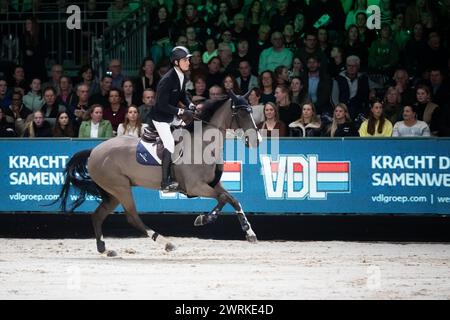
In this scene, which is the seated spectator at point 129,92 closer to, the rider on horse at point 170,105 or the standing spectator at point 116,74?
the standing spectator at point 116,74

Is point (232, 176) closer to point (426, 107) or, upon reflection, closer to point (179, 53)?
point (179, 53)

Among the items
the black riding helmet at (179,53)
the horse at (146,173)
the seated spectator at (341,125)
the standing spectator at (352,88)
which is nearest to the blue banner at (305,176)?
the seated spectator at (341,125)

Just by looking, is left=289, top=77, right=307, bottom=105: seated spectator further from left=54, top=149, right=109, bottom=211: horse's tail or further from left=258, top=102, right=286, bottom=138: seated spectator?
left=54, top=149, right=109, bottom=211: horse's tail

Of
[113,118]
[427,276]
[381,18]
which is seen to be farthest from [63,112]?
[427,276]

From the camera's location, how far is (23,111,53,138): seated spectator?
18.6 metres

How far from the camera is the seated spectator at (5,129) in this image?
18703 millimetres

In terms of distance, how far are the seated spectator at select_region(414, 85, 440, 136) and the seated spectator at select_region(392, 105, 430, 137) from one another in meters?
0.58

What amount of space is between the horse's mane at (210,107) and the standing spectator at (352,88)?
4.15m

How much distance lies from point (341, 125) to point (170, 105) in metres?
3.51

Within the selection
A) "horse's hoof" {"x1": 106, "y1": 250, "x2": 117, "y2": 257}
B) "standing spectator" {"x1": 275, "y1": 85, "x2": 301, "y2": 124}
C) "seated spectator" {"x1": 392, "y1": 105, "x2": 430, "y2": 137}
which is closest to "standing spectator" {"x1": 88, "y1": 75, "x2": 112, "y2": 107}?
"standing spectator" {"x1": 275, "y1": 85, "x2": 301, "y2": 124}

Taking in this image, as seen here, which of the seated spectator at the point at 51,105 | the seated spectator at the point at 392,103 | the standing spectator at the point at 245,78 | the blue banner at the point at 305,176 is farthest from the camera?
the seated spectator at the point at 51,105

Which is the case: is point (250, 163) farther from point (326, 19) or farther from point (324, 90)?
point (326, 19)

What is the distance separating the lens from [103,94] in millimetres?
20062

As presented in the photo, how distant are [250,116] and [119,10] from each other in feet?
26.7
